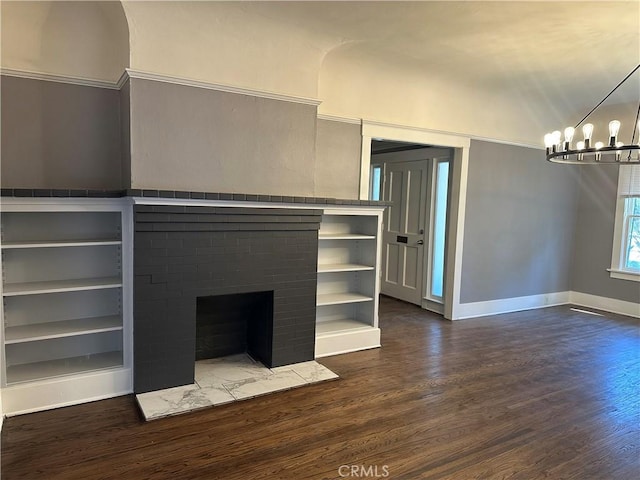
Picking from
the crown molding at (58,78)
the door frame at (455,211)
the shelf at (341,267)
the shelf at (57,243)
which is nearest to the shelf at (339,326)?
the shelf at (341,267)

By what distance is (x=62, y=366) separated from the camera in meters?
3.09

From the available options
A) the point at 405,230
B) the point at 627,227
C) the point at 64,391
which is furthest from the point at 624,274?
the point at 64,391

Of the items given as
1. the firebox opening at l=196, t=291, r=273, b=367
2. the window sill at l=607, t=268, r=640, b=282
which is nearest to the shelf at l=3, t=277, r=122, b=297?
the firebox opening at l=196, t=291, r=273, b=367

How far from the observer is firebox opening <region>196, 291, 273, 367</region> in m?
3.61

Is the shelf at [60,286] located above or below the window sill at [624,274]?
above

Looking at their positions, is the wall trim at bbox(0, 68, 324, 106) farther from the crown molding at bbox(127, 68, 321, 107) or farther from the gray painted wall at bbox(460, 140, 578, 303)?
the gray painted wall at bbox(460, 140, 578, 303)

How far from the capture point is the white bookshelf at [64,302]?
2.85 m

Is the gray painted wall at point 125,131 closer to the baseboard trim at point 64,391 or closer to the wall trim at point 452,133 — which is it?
the baseboard trim at point 64,391

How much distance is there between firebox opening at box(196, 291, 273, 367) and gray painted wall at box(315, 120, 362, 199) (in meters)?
1.26

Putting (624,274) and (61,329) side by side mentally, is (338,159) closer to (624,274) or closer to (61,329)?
(61,329)

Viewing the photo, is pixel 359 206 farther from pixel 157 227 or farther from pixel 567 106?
pixel 567 106

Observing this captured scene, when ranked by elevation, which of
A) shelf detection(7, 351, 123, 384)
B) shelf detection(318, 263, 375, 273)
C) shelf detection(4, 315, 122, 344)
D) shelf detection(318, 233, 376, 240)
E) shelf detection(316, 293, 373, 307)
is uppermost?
shelf detection(318, 233, 376, 240)

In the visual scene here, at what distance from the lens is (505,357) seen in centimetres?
412

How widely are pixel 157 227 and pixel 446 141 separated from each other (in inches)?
136
